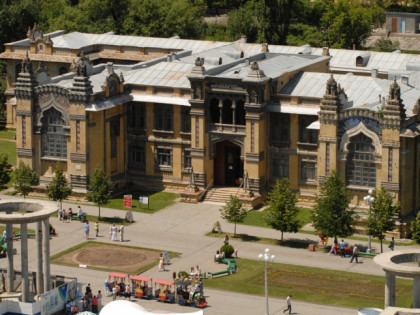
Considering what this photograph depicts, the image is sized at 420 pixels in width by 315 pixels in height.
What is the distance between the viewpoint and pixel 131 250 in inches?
3834

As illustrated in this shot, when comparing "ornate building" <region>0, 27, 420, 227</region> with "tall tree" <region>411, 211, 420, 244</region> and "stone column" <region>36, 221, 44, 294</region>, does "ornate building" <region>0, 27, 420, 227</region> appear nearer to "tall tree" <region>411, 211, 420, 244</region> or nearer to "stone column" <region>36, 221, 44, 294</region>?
"tall tree" <region>411, 211, 420, 244</region>

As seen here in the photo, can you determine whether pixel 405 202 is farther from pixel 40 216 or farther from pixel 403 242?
pixel 40 216

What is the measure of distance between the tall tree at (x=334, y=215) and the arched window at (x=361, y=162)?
5808mm

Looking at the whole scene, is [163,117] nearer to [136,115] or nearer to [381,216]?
[136,115]

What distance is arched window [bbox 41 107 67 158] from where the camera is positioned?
111375 millimetres

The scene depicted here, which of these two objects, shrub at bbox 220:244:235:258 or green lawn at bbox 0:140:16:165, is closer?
shrub at bbox 220:244:235:258

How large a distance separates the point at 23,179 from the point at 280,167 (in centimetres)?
2286

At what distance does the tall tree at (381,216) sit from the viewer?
9500 centimetres

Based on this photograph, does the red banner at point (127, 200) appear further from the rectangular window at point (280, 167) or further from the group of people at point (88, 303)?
the group of people at point (88, 303)

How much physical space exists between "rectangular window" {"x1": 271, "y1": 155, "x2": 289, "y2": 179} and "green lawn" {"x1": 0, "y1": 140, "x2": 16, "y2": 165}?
28.7m

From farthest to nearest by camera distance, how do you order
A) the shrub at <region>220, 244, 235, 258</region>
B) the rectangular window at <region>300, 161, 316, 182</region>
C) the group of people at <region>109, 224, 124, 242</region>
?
1. the rectangular window at <region>300, 161, 316, 182</region>
2. the group of people at <region>109, 224, 124, 242</region>
3. the shrub at <region>220, 244, 235, 258</region>

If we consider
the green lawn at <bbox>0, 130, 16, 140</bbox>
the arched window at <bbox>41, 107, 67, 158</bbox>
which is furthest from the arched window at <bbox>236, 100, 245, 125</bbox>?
the green lawn at <bbox>0, 130, 16, 140</bbox>

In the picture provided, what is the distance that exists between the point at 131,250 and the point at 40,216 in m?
17.9

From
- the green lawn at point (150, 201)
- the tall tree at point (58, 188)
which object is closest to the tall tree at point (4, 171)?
the tall tree at point (58, 188)
